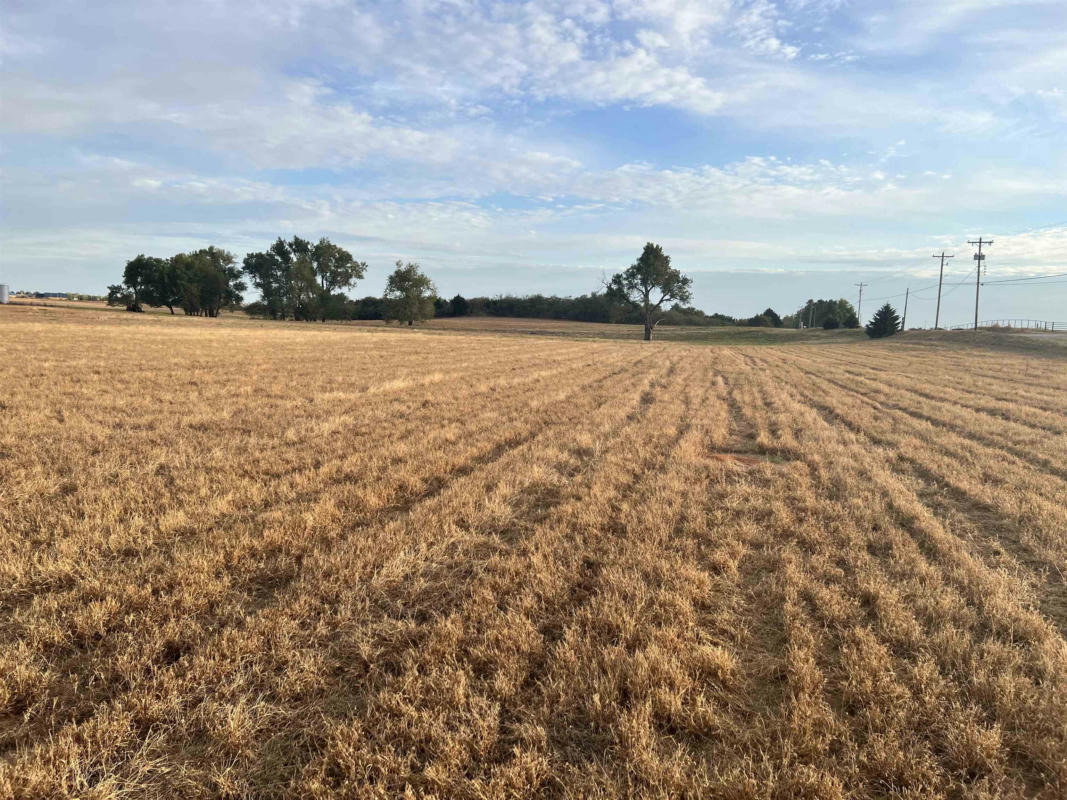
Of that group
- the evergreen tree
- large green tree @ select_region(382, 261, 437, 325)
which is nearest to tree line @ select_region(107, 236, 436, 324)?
large green tree @ select_region(382, 261, 437, 325)

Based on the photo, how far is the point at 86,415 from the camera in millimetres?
9078

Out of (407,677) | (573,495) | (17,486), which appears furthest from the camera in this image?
(573,495)

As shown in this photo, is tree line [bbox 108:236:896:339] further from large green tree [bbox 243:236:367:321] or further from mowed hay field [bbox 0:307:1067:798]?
mowed hay field [bbox 0:307:1067:798]

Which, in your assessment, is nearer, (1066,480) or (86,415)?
(1066,480)

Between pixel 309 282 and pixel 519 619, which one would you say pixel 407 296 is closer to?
pixel 309 282

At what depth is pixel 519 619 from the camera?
3535 mm

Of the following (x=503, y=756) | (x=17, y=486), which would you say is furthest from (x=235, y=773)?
(x=17, y=486)

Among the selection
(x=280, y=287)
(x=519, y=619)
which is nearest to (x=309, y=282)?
(x=280, y=287)

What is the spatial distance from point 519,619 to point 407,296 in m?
84.9

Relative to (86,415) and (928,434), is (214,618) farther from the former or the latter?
(928,434)

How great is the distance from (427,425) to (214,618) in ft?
21.0

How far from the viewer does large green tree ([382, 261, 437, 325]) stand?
275 feet

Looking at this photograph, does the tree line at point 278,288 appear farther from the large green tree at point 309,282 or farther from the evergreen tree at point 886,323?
the evergreen tree at point 886,323

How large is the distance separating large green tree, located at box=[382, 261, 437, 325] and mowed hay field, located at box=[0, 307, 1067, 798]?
7810 cm
